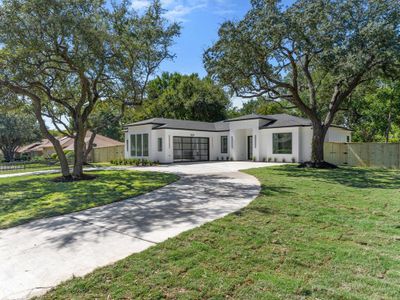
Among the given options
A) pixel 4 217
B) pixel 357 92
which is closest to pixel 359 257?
pixel 4 217

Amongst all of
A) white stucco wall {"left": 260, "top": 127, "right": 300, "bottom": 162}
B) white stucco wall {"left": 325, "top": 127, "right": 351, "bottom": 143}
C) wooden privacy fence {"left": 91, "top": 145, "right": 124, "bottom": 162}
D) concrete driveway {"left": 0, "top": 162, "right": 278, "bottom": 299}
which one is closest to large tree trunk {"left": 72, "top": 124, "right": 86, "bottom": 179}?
concrete driveway {"left": 0, "top": 162, "right": 278, "bottom": 299}

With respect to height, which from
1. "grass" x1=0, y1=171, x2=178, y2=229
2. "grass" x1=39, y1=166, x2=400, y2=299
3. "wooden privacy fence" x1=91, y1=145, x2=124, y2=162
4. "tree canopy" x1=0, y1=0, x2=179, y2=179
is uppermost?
"tree canopy" x1=0, y1=0, x2=179, y2=179

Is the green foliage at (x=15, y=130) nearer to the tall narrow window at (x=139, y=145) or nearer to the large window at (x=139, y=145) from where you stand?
the large window at (x=139, y=145)

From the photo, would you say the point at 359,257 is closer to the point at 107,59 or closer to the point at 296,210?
the point at 296,210

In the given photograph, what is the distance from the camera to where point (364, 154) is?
62.2ft

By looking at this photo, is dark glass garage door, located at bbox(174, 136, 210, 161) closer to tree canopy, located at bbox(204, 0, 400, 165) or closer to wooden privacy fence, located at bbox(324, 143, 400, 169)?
tree canopy, located at bbox(204, 0, 400, 165)

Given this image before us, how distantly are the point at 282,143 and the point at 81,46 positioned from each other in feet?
51.3

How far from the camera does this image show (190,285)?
3.33 metres

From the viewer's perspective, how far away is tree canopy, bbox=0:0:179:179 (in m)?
10.9

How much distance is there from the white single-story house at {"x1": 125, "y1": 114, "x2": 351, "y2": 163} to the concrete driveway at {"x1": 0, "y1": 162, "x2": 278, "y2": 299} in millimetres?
13966

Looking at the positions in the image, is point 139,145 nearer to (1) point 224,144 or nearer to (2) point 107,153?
(2) point 107,153

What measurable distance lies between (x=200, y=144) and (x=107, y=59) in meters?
14.4

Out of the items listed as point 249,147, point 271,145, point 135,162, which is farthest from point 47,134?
point 249,147

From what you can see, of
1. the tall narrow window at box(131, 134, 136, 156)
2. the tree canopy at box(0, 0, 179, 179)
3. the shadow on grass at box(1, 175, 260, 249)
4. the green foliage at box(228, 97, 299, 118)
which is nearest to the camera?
the shadow on grass at box(1, 175, 260, 249)
